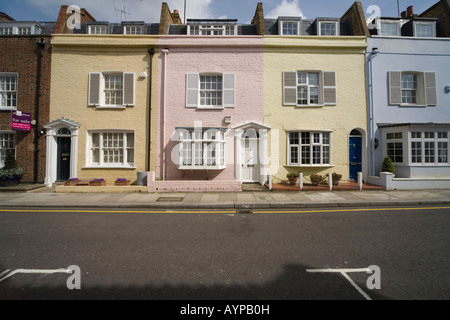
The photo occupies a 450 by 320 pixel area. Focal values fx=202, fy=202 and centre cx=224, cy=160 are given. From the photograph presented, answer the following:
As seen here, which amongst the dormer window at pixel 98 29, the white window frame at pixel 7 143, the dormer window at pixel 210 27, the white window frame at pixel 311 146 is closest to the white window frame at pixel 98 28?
the dormer window at pixel 98 29

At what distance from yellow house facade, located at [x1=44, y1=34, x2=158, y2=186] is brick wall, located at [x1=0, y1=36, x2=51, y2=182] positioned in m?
0.46

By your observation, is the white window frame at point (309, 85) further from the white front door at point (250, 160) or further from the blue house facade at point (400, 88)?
the white front door at point (250, 160)

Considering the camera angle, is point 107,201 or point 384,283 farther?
point 107,201

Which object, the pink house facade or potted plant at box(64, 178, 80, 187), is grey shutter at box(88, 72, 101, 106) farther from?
potted plant at box(64, 178, 80, 187)

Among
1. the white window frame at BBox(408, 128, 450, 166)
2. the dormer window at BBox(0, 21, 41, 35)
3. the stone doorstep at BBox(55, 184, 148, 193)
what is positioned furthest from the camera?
the dormer window at BBox(0, 21, 41, 35)

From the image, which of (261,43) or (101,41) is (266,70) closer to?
(261,43)

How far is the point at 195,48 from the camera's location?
12.2 m

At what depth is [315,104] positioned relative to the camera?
12.0 m

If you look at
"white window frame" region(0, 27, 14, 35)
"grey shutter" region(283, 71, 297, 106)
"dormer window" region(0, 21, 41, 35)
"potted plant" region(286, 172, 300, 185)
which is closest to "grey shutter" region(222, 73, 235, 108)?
"grey shutter" region(283, 71, 297, 106)

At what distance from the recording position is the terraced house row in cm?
1173

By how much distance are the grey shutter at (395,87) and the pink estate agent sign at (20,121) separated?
21.0m

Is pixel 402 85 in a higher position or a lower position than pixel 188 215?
higher

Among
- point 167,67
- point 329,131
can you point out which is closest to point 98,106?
point 167,67
